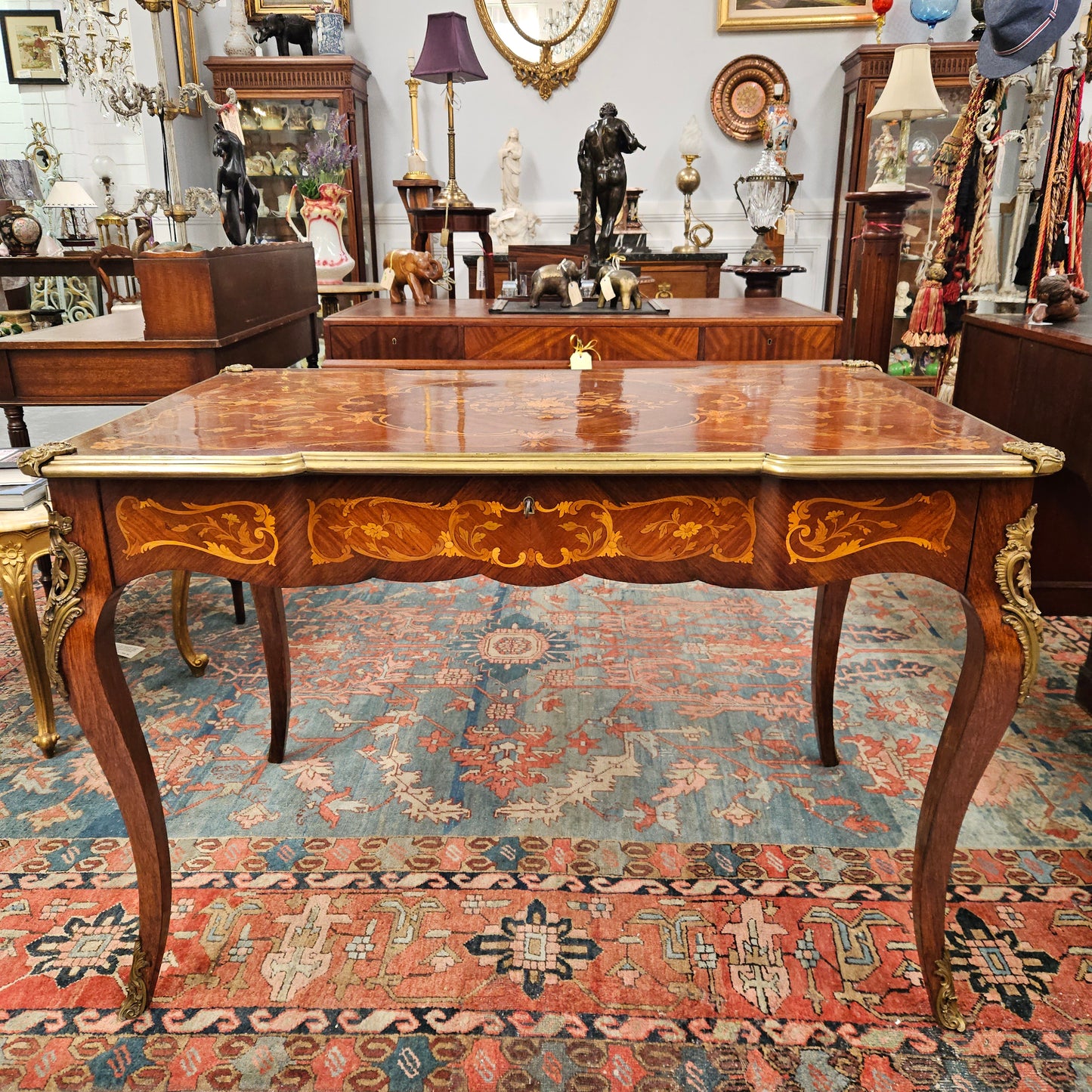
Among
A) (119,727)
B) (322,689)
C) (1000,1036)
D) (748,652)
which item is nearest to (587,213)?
(748,652)

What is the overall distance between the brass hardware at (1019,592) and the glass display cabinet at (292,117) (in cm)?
573

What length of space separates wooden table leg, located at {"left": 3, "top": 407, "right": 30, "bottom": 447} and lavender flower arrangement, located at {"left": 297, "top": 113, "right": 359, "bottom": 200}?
3.45 meters

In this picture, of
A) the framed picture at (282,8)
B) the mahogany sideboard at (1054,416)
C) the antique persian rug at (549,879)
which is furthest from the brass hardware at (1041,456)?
the framed picture at (282,8)

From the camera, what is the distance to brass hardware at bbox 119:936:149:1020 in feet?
4.98

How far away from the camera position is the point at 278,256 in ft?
12.6

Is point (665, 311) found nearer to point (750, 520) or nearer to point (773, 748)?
point (773, 748)

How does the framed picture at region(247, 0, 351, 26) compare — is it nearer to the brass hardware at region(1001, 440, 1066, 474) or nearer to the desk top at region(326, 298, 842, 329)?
the desk top at region(326, 298, 842, 329)

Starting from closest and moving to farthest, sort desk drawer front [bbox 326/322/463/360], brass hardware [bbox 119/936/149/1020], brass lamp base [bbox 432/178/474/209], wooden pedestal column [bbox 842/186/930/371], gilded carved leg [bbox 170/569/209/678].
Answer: brass hardware [bbox 119/936/149/1020]
gilded carved leg [bbox 170/569/209/678]
wooden pedestal column [bbox 842/186/930/371]
desk drawer front [bbox 326/322/463/360]
brass lamp base [bbox 432/178/474/209]

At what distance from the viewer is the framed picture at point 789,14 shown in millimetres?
6105

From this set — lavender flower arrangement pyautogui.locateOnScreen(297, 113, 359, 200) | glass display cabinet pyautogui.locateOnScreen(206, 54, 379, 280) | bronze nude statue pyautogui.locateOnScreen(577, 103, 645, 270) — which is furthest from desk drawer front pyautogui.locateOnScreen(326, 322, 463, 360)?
lavender flower arrangement pyautogui.locateOnScreen(297, 113, 359, 200)

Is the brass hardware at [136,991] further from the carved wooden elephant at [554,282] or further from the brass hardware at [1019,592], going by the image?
the carved wooden elephant at [554,282]

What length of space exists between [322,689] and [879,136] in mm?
5384

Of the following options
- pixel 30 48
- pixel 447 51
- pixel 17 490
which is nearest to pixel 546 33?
pixel 447 51

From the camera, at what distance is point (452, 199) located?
4.48 m
